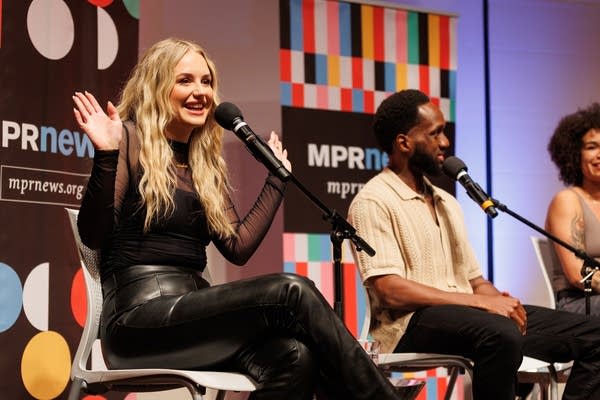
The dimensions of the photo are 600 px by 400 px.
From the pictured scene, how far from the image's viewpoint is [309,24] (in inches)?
195

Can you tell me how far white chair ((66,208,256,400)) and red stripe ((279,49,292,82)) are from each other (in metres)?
2.09

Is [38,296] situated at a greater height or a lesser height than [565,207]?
lesser

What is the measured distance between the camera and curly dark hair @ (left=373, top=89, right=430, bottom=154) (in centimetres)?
371

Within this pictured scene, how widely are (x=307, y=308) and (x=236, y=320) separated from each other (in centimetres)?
20

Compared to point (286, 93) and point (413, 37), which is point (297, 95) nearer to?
point (286, 93)

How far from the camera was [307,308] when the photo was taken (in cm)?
250

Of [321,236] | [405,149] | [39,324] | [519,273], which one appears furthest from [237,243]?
[519,273]

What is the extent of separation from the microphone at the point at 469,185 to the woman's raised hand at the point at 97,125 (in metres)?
1.16

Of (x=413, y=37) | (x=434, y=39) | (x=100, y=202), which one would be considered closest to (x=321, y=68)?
(x=413, y=37)

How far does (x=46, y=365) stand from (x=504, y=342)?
1.81 m

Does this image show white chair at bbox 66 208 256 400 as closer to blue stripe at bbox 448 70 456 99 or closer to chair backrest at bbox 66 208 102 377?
chair backrest at bbox 66 208 102 377

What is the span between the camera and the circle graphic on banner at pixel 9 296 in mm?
3695

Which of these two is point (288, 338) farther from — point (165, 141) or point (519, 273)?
point (519, 273)

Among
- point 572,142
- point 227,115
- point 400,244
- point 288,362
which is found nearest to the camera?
point 288,362
